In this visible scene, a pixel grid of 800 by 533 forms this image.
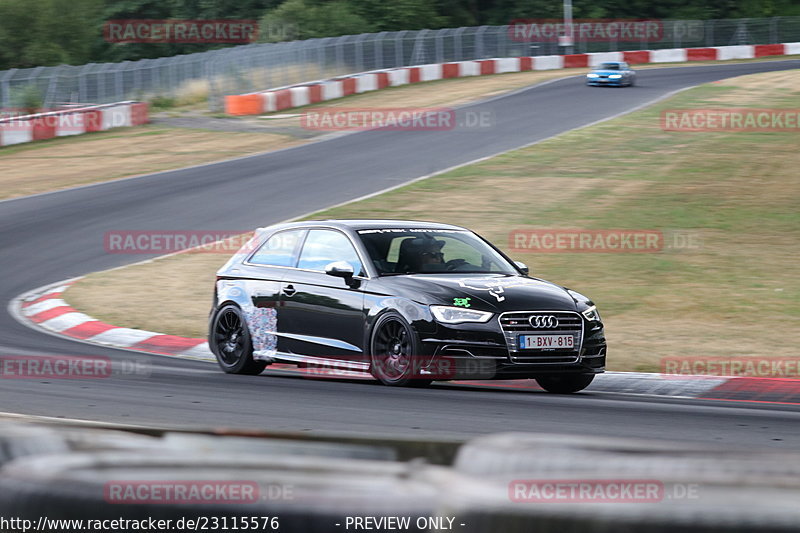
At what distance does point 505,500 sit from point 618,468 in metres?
0.26

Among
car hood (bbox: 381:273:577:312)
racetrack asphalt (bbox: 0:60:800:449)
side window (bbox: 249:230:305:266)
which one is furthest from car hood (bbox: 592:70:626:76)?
car hood (bbox: 381:273:577:312)

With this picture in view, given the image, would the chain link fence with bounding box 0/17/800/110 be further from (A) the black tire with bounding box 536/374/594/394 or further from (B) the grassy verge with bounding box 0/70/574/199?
(A) the black tire with bounding box 536/374/594/394

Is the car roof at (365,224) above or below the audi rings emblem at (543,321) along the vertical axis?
above

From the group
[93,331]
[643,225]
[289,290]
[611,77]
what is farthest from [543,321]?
[611,77]

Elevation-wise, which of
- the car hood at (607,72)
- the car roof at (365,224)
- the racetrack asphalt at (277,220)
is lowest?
the racetrack asphalt at (277,220)

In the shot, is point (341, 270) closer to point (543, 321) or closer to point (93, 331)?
point (543, 321)

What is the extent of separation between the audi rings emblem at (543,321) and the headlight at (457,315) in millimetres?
366

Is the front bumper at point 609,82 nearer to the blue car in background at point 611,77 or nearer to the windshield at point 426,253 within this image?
the blue car in background at point 611,77

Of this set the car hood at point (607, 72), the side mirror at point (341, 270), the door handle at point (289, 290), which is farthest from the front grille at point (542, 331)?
the car hood at point (607, 72)

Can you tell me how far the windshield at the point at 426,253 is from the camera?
10406 mm

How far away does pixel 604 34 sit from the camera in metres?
63.2

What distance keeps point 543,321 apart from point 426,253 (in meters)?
1.47

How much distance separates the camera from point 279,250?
11.2 metres

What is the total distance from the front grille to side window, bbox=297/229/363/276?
5.46 ft
